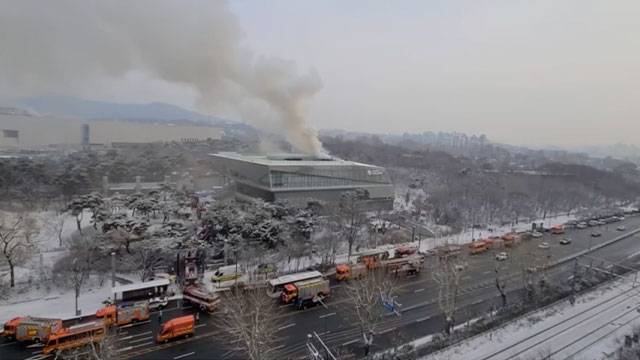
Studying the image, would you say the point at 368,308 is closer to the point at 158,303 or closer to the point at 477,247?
the point at 158,303

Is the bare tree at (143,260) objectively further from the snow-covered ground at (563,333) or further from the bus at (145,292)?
the snow-covered ground at (563,333)

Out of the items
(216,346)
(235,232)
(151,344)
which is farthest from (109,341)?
(235,232)

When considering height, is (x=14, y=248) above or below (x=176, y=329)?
above

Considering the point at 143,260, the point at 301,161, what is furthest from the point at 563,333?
the point at 301,161

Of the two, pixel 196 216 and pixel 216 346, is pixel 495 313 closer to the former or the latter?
pixel 216 346

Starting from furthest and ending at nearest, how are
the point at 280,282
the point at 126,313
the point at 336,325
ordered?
the point at 280,282 < the point at 336,325 < the point at 126,313

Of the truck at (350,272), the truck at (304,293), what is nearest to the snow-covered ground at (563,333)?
the truck at (304,293)

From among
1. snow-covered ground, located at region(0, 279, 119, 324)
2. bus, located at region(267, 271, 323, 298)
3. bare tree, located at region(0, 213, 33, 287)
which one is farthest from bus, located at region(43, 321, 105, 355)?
bus, located at region(267, 271, 323, 298)
